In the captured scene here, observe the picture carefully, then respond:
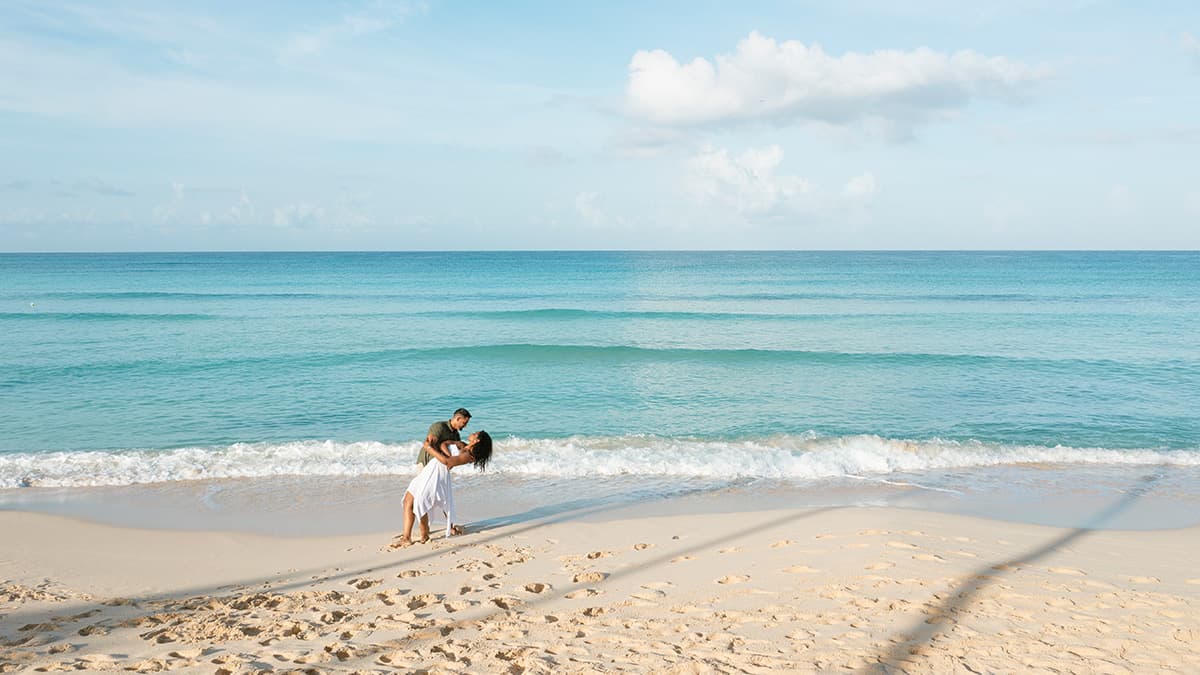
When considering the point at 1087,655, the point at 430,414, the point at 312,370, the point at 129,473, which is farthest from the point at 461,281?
the point at 1087,655

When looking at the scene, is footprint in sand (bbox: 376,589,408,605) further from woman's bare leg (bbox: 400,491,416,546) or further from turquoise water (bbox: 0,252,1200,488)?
turquoise water (bbox: 0,252,1200,488)

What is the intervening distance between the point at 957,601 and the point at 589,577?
315cm

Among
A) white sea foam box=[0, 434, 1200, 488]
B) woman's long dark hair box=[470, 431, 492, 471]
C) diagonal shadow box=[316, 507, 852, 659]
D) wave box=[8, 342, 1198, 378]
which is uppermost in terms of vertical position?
woman's long dark hair box=[470, 431, 492, 471]

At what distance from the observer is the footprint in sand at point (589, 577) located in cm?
680

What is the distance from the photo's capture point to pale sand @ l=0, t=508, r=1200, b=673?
5133 millimetres

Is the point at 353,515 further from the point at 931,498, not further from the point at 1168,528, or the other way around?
the point at 1168,528

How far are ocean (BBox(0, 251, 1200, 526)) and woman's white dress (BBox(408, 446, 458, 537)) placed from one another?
2.35 metres

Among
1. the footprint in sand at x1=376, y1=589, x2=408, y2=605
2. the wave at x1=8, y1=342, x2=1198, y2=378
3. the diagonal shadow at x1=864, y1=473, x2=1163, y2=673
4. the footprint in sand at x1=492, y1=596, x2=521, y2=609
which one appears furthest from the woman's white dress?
the wave at x1=8, y1=342, x2=1198, y2=378

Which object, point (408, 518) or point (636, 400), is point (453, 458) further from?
point (636, 400)

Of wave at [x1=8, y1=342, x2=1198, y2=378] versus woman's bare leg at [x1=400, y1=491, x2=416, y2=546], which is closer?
woman's bare leg at [x1=400, y1=491, x2=416, y2=546]

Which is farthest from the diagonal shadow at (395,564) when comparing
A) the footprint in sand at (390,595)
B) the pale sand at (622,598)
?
the footprint in sand at (390,595)

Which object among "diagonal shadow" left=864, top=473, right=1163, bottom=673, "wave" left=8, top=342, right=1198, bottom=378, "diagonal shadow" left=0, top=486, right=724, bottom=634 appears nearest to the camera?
"diagonal shadow" left=864, top=473, right=1163, bottom=673

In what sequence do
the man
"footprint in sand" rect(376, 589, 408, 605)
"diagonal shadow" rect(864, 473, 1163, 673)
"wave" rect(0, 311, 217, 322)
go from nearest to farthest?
"diagonal shadow" rect(864, 473, 1163, 673), "footprint in sand" rect(376, 589, 408, 605), the man, "wave" rect(0, 311, 217, 322)

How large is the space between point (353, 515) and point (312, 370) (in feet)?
36.8
